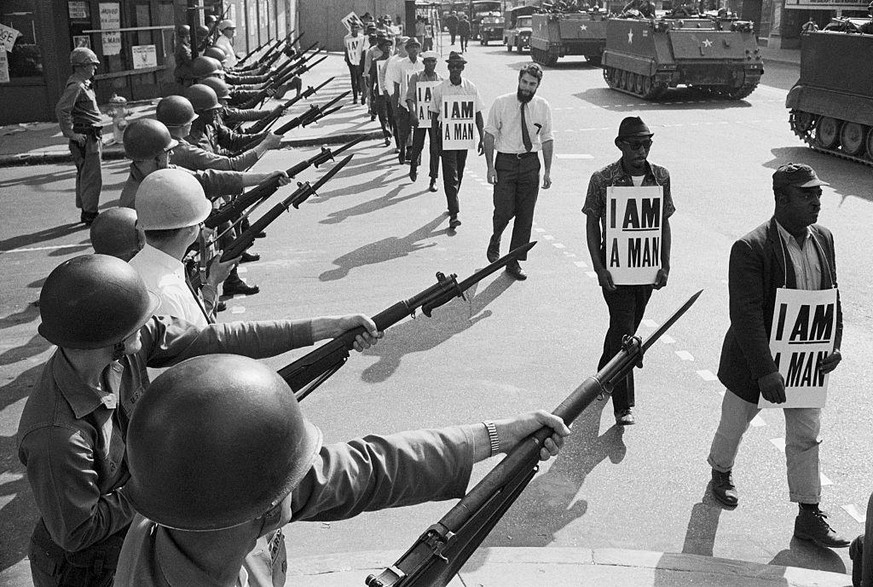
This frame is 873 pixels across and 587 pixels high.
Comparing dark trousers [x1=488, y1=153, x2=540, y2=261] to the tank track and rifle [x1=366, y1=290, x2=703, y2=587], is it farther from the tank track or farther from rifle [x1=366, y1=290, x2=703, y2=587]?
the tank track

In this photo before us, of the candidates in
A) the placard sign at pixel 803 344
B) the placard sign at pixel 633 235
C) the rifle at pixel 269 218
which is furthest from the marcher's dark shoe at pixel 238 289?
the placard sign at pixel 803 344

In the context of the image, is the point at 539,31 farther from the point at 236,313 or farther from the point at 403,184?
the point at 236,313

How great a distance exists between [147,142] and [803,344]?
4.48m

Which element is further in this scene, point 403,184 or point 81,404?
point 403,184

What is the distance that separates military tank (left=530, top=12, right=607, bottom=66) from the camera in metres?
A: 34.3

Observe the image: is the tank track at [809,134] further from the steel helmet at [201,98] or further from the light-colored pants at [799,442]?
the light-colored pants at [799,442]

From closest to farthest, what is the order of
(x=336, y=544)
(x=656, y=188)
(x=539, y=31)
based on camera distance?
1. (x=336, y=544)
2. (x=656, y=188)
3. (x=539, y=31)

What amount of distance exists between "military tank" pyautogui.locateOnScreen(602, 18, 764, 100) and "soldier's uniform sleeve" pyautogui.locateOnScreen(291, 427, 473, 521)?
71.9 feet

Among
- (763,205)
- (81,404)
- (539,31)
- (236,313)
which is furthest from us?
(539,31)

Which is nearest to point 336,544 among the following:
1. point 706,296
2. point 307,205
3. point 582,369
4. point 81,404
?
point 81,404

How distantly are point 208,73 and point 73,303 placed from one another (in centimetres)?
1028

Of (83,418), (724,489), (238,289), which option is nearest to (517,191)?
(238,289)

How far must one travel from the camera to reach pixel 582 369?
7.02 meters

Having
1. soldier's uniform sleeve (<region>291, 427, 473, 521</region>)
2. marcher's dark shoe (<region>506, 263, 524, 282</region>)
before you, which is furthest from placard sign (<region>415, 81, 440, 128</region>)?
soldier's uniform sleeve (<region>291, 427, 473, 521</region>)
